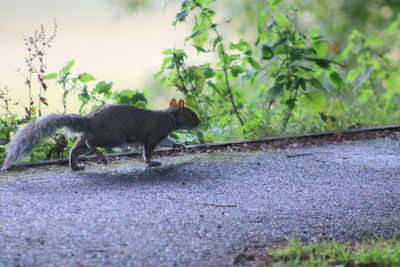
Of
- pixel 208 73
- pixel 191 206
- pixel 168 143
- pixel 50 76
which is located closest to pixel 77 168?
pixel 168 143

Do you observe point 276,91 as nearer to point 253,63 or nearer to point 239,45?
point 253,63

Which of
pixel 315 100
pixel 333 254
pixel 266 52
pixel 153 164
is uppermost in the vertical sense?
pixel 266 52

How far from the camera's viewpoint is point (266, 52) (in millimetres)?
5715

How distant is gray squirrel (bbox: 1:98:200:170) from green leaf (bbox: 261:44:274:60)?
1.09 m

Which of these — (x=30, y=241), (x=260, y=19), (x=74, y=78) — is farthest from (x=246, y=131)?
(x=30, y=241)

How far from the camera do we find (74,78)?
211 inches

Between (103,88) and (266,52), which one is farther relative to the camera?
→ (266,52)

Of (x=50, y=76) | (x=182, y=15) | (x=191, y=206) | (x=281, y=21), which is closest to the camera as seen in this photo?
(x=191, y=206)

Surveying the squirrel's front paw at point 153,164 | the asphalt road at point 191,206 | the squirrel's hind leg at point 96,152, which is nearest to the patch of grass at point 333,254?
the asphalt road at point 191,206

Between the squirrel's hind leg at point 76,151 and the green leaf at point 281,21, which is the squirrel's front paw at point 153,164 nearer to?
the squirrel's hind leg at point 76,151

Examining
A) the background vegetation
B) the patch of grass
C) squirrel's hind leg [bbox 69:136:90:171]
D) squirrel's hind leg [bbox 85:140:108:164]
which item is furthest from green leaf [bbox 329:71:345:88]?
the patch of grass

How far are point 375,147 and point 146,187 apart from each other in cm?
238

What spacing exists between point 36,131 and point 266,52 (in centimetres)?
246

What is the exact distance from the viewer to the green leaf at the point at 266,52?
5699 mm
